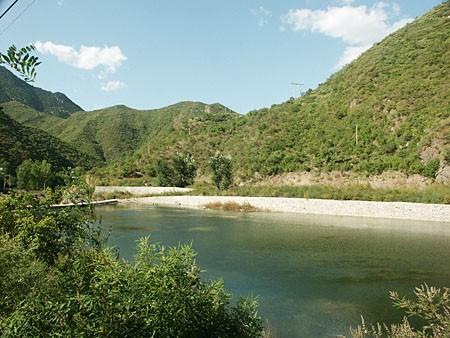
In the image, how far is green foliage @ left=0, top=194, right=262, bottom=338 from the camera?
4152 mm

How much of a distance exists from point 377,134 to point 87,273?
41706 millimetres

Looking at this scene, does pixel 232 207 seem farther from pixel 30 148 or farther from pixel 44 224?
pixel 30 148

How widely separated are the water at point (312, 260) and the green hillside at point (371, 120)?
14.6 m

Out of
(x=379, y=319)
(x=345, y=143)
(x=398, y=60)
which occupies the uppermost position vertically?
(x=398, y=60)

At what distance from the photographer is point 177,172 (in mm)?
54438

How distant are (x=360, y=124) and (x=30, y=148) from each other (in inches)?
1718

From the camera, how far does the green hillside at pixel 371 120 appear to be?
1555 inches

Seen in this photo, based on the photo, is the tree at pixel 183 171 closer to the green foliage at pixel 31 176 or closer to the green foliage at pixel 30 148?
the green foliage at pixel 30 148

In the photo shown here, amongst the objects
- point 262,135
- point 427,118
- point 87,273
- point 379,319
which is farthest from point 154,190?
point 87,273

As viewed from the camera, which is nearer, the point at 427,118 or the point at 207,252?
the point at 207,252

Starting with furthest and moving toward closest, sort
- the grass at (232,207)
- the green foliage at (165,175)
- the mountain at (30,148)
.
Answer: the mountain at (30,148) → the green foliage at (165,175) → the grass at (232,207)

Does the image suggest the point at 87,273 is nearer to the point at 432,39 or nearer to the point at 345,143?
the point at 345,143

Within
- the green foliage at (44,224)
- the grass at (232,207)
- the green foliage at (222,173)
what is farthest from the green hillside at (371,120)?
the green foliage at (44,224)

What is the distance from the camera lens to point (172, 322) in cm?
453
